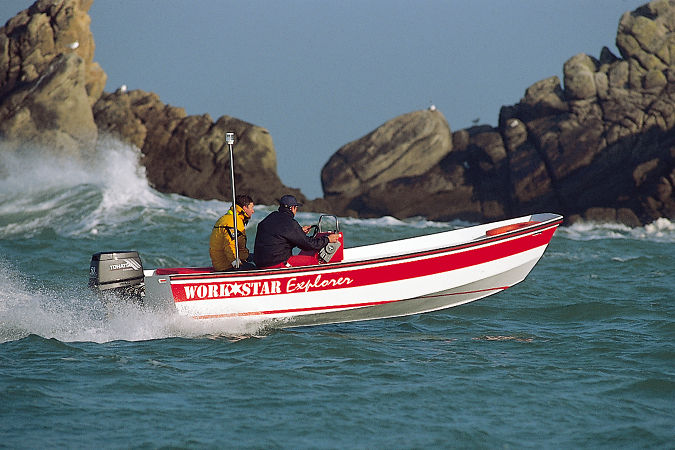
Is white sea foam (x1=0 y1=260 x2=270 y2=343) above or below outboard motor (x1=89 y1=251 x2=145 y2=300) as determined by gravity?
below

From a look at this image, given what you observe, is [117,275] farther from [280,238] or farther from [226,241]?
[280,238]

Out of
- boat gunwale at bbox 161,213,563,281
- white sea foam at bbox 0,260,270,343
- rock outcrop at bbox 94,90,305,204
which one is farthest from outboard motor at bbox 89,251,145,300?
rock outcrop at bbox 94,90,305,204

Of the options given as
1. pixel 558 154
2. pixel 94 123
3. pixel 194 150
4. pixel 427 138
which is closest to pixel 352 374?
pixel 558 154

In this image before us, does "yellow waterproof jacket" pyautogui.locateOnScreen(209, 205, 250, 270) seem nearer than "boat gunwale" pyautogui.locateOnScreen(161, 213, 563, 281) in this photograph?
No

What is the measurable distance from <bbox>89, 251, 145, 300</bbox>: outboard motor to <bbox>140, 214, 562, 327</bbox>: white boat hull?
0.79 feet

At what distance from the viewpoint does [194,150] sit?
126 feet

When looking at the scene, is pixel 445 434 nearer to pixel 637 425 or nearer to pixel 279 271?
pixel 637 425

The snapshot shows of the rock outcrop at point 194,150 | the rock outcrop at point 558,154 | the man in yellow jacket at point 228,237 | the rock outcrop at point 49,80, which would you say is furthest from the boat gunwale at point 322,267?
the rock outcrop at point 49,80

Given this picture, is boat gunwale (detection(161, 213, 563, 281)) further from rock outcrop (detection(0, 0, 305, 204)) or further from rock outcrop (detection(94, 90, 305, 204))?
rock outcrop (detection(94, 90, 305, 204))

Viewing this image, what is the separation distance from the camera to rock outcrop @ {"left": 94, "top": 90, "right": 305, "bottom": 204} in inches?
1468

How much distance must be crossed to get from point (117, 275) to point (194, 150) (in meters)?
29.6

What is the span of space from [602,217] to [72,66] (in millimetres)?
26281

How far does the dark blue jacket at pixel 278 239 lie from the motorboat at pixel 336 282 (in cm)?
28

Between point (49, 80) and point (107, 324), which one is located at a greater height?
point (49, 80)
